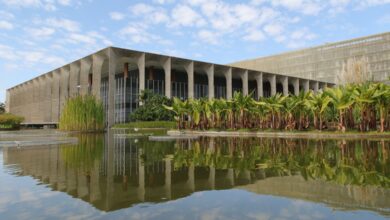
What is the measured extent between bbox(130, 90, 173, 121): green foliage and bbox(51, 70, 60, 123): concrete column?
1007 inches

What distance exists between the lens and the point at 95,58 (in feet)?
151

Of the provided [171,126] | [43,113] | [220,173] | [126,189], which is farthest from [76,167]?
[43,113]

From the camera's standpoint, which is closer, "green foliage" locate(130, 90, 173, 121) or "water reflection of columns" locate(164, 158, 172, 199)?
"water reflection of columns" locate(164, 158, 172, 199)

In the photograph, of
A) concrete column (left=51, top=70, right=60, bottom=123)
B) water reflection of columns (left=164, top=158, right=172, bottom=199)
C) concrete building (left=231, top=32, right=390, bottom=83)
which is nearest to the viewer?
water reflection of columns (left=164, top=158, right=172, bottom=199)

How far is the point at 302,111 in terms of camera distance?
24281mm

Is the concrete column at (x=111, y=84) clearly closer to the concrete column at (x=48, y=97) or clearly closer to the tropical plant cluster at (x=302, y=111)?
the tropical plant cluster at (x=302, y=111)

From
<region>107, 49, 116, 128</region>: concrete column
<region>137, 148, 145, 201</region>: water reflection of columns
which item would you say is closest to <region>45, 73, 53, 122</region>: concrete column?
<region>107, 49, 116, 128</region>: concrete column

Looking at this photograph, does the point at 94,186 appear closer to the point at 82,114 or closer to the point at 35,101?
the point at 82,114

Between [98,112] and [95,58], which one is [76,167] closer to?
[98,112]

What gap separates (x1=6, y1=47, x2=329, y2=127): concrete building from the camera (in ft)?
149

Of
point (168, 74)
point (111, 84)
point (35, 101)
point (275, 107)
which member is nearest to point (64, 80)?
point (35, 101)

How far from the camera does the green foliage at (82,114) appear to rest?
2645cm

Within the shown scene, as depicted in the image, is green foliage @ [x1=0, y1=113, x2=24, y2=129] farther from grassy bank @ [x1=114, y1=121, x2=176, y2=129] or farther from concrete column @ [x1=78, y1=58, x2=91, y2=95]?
concrete column @ [x1=78, y1=58, x2=91, y2=95]

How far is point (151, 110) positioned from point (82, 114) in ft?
49.0
